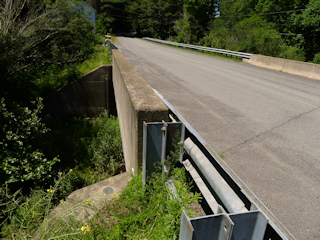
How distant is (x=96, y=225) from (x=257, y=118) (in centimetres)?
379

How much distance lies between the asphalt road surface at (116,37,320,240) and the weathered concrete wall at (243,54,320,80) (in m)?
3.16

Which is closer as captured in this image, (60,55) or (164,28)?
(60,55)

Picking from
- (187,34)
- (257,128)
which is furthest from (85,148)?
(187,34)

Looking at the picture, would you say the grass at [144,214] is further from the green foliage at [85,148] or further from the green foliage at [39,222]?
the green foliage at [85,148]

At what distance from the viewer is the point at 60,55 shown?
1383 cm

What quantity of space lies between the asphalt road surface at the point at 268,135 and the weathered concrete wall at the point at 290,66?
3161 mm

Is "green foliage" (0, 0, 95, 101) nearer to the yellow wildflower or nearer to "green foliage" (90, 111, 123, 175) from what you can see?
"green foliage" (90, 111, 123, 175)

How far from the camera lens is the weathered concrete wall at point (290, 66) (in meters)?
10.9

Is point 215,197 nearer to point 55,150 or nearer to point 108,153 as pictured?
point 108,153

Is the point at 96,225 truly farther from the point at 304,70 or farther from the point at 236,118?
the point at 304,70

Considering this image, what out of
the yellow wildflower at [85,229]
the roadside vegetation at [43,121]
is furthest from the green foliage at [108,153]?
the yellow wildflower at [85,229]

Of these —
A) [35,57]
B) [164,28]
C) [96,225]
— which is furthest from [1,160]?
[164,28]

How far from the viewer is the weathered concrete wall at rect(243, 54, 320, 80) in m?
10.9

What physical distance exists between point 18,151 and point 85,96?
6801mm
